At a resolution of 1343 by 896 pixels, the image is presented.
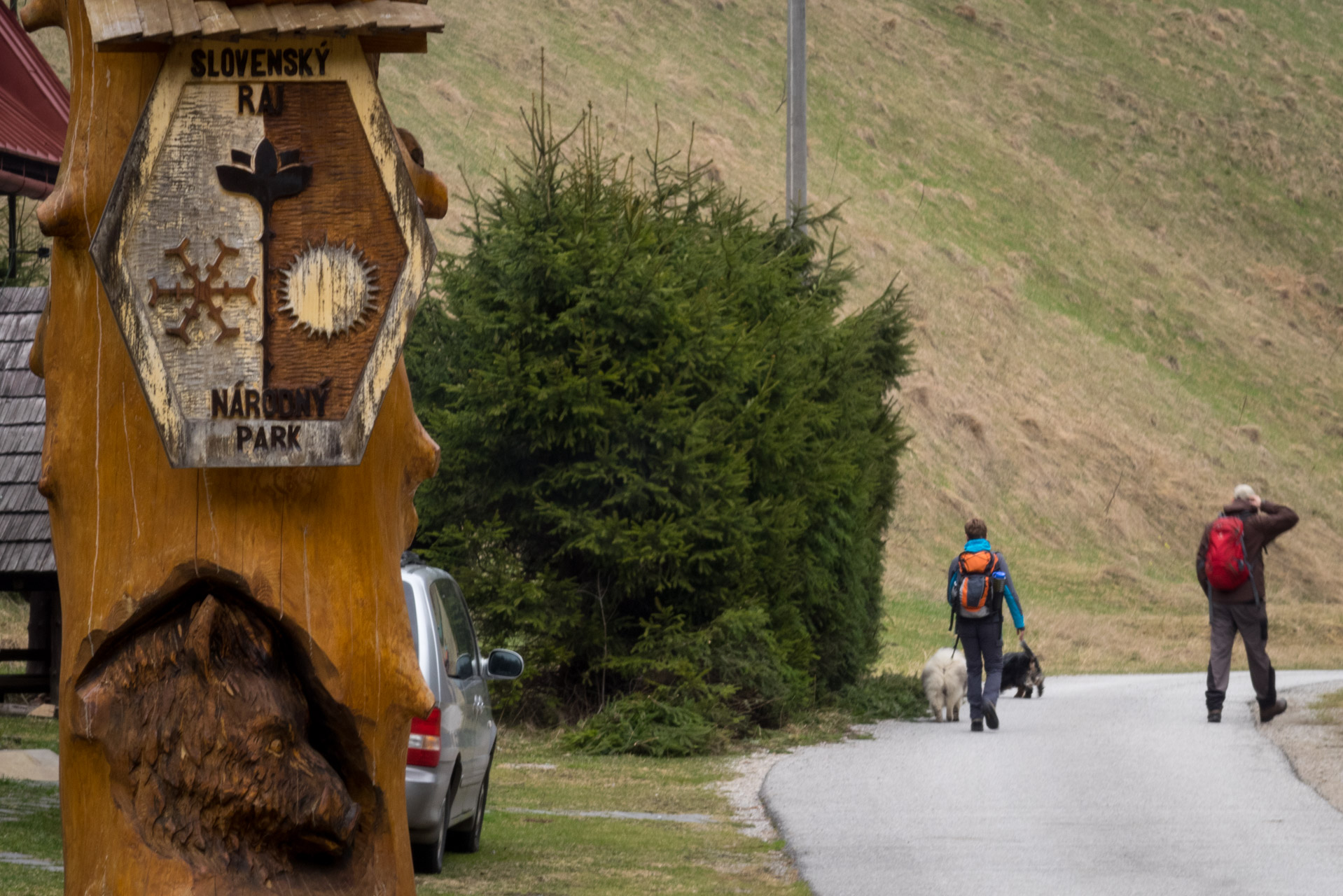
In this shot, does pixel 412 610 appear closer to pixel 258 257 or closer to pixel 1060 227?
pixel 258 257

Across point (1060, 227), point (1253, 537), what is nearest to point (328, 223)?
point (1253, 537)

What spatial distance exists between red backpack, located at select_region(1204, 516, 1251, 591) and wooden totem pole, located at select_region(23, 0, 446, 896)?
453 inches

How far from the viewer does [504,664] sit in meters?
9.16

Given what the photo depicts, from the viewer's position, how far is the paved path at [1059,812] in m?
8.53

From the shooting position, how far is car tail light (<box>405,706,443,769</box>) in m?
7.79

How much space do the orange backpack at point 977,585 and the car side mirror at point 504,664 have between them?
21.9ft

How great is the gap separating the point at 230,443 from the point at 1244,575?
12241mm

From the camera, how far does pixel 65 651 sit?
4.23m

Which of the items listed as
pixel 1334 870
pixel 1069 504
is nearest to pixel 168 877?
pixel 1334 870

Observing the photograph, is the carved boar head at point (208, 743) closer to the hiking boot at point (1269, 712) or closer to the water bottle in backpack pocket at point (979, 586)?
the water bottle in backpack pocket at point (979, 586)

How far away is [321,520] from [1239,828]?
756 centimetres

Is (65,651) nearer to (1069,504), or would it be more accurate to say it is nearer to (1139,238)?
(1069,504)

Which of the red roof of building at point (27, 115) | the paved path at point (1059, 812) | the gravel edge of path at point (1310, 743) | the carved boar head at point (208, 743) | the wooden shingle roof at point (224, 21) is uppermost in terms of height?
the red roof of building at point (27, 115)

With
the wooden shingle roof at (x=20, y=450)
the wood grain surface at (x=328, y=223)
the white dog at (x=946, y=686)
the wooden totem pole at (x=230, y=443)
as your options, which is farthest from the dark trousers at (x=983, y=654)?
the wood grain surface at (x=328, y=223)
